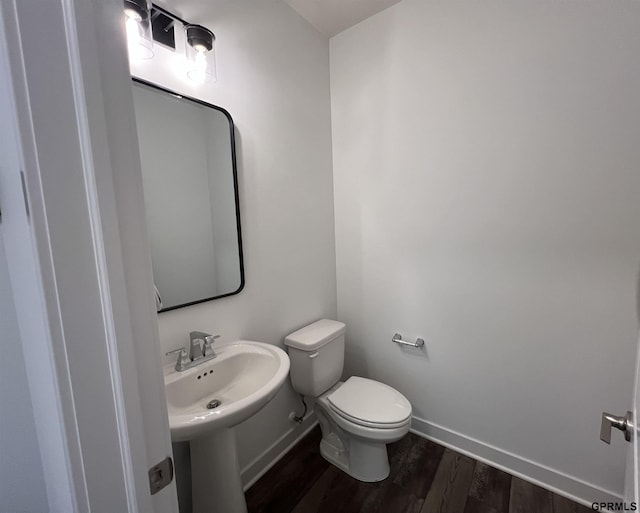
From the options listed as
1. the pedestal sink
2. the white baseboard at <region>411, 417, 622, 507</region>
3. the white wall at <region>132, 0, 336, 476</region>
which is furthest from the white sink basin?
the white baseboard at <region>411, 417, 622, 507</region>

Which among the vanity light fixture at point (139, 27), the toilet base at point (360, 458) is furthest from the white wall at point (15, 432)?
the toilet base at point (360, 458)

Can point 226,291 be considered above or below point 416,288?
above

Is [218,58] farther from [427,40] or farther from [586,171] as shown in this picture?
[586,171]

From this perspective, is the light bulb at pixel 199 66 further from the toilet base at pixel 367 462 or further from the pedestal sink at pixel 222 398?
the toilet base at pixel 367 462

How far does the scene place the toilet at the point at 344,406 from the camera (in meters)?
1.38

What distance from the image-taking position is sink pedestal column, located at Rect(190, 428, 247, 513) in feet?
3.59

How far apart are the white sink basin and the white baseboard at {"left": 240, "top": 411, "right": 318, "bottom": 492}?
22.4 inches

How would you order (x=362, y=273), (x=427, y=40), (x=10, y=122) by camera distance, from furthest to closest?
(x=362, y=273) → (x=427, y=40) → (x=10, y=122)

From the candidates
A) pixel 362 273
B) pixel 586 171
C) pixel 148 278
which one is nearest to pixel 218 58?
pixel 148 278

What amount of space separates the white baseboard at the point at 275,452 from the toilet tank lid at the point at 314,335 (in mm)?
611

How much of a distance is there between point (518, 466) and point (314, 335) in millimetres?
1285

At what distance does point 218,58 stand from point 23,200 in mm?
1191

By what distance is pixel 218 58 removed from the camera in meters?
1.25

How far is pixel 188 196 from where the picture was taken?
4.00 feet
